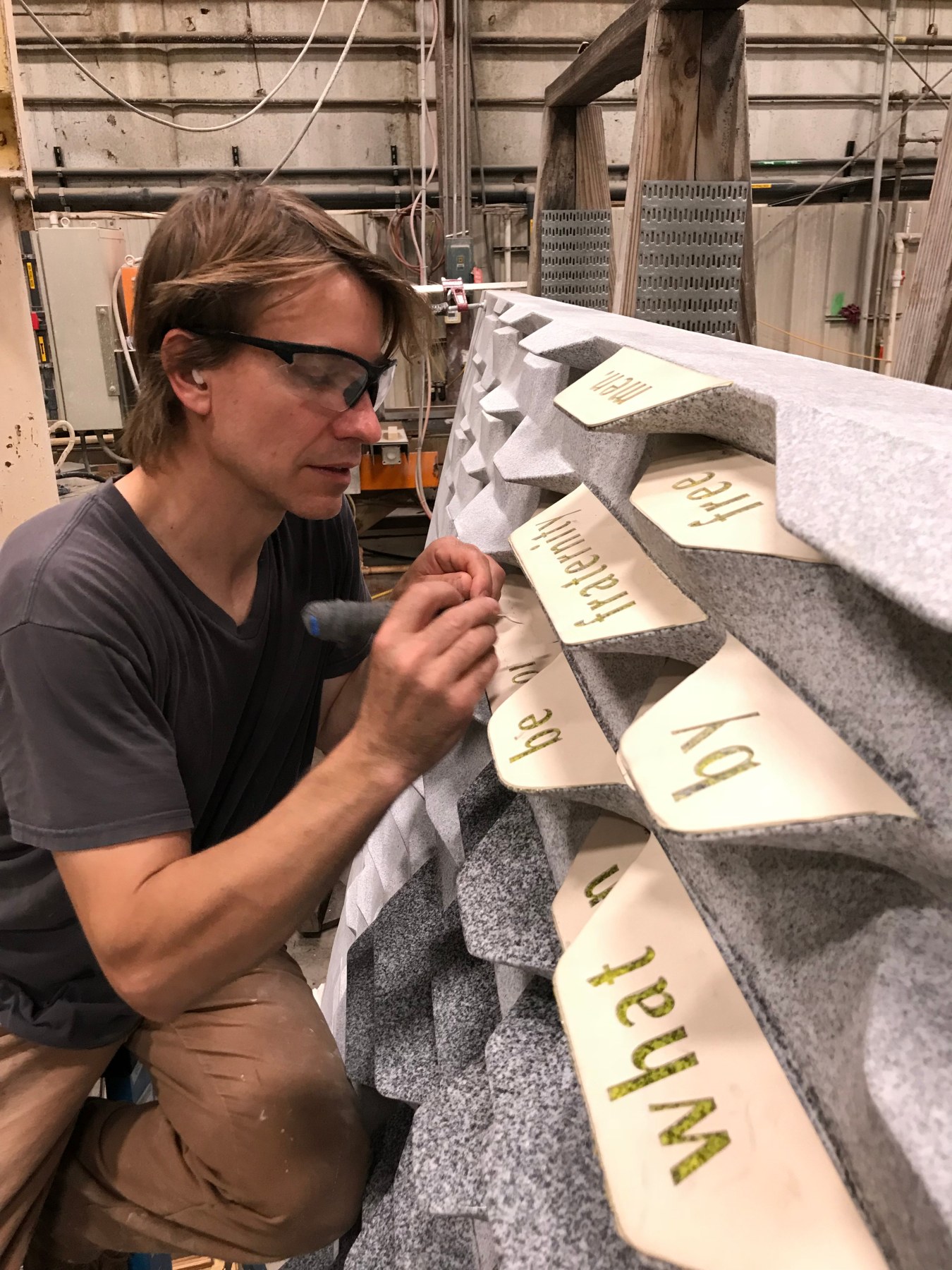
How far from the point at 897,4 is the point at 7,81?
19.4 ft

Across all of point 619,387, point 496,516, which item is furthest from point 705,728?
point 496,516

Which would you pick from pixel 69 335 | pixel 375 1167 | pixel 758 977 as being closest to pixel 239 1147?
pixel 375 1167

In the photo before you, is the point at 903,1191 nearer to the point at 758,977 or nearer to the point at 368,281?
the point at 758,977

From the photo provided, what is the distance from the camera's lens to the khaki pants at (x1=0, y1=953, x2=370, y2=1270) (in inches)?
48.8

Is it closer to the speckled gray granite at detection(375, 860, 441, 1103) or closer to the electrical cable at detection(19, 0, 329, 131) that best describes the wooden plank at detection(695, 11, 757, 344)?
the speckled gray granite at detection(375, 860, 441, 1103)

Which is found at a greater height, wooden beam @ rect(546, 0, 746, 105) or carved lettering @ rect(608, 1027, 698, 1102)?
wooden beam @ rect(546, 0, 746, 105)

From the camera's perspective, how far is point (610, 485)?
897 millimetres

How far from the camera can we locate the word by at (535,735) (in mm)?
749

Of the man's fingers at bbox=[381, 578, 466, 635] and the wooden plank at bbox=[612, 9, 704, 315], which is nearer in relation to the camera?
the man's fingers at bbox=[381, 578, 466, 635]

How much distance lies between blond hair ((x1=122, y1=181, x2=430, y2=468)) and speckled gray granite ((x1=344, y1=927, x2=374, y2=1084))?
0.82 meters

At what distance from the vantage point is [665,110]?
1567 mm

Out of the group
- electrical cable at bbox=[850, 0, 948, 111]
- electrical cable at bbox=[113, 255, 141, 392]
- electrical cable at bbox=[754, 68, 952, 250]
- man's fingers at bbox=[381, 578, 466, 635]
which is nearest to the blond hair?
man's fingers at bbox=[381, 578, 466, 635]

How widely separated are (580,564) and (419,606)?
0.63 feet

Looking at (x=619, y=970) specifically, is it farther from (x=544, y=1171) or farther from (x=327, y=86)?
(x=327, y=86)
